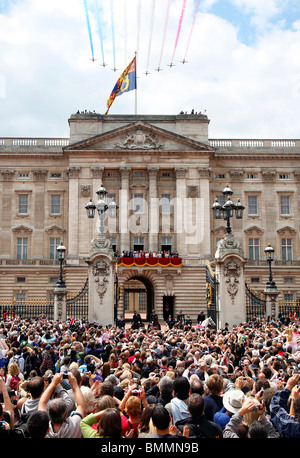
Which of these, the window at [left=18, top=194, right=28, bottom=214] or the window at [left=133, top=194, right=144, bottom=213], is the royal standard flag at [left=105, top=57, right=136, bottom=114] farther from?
the window at [left=18, top=194, right=28, bottom=214]

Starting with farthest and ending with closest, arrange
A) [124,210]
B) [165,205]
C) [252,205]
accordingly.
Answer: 1. [252,205]
2. [165,205]
3. [124,210]

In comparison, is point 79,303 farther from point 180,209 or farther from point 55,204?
point 55,204

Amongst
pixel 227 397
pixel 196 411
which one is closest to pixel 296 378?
pixel 227 397

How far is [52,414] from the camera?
5.86m

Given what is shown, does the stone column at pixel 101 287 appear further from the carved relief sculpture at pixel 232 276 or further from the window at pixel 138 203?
the window at pixel 138 203

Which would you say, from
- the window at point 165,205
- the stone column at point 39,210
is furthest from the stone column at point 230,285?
the stone column at point 39,210

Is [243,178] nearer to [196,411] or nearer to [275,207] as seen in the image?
[275,207]

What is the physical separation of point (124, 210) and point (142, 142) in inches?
284

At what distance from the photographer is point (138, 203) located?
50.9m

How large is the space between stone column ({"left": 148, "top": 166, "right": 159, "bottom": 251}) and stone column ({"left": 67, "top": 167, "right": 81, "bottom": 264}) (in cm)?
733

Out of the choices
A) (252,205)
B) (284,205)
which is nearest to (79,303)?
(252,205)

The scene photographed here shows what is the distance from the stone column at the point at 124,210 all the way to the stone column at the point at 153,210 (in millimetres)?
2255

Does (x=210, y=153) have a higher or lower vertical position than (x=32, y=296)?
higher
